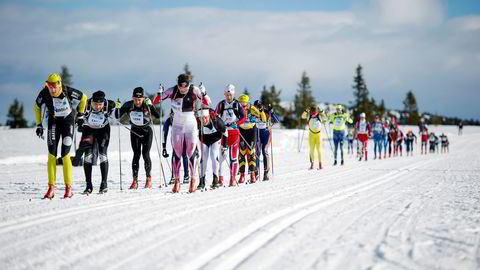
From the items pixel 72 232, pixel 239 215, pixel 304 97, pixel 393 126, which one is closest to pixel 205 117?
pixel 239 215

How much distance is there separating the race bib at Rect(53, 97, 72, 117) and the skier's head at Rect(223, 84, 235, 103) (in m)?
3.72

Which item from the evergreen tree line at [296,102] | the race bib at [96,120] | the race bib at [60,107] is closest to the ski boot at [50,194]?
the race bib at [60,107]

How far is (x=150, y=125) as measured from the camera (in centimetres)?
1011

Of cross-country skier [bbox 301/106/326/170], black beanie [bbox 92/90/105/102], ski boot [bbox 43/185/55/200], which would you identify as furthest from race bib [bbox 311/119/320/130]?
ski boot [bbox 43/185/55/200]

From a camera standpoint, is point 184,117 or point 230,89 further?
point 230,89

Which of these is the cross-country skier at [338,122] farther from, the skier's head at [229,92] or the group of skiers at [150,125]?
the skier's head at [229,92]

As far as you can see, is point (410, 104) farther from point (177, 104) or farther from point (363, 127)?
point (177, 104)

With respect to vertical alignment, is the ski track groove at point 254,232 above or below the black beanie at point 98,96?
below

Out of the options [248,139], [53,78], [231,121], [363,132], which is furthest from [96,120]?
[363,132]

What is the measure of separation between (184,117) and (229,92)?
7.43 feet

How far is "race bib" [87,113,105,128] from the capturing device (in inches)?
346

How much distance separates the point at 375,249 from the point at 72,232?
10.0 ft

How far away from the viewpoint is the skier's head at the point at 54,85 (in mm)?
7633

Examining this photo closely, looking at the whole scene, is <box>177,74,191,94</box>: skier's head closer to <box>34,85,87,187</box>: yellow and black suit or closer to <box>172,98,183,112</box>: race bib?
<box>172,98,183,112</box>: race bib
